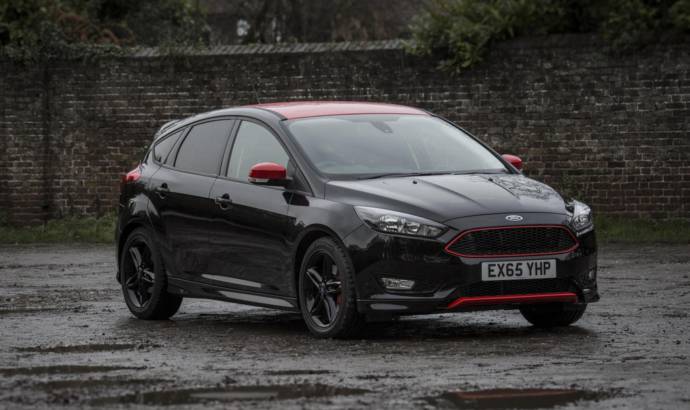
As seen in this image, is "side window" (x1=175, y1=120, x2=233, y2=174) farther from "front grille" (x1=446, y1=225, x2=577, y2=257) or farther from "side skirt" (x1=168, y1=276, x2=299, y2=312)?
"front grille" (x1=446, y1=225, x2=577, y2=257)

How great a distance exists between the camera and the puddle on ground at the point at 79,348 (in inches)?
349

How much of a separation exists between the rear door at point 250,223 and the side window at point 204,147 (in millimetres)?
180

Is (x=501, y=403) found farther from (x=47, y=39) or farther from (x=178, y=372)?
(x=47, y=39)

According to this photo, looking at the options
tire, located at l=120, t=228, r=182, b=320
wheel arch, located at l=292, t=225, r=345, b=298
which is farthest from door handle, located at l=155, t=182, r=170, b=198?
wheel arch, located at l=292, t=225, r=345, b=298

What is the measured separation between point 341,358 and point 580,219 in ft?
7.14

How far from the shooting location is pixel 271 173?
9.94 metres

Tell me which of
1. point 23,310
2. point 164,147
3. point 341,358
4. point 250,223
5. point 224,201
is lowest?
point 23,310

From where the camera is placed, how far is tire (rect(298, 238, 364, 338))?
9227mm

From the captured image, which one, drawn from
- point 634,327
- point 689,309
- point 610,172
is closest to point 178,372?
point 634,327

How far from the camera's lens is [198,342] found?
9430 millimetres

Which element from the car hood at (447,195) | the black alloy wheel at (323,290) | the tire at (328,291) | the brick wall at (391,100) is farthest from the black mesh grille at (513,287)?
the brick wall at (391,100)

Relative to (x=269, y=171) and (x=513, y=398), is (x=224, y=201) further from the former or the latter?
(x=513, y=398)

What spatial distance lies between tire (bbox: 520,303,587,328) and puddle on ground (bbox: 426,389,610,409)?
2793 mm

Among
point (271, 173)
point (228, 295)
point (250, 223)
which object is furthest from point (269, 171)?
point (228, 295)
